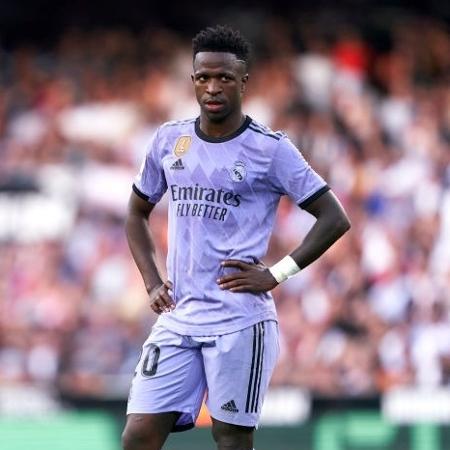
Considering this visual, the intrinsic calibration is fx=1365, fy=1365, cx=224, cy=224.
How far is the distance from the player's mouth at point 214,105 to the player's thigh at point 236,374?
37.7 inches

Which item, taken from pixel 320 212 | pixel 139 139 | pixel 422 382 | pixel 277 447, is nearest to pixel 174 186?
pixel 320 212

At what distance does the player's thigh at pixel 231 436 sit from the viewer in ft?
19.5

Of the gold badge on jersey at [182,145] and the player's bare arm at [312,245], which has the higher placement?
the gold badge on jersey at [182,145]

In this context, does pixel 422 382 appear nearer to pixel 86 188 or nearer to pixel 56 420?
pixel 56 420

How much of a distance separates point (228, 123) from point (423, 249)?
6.66 m

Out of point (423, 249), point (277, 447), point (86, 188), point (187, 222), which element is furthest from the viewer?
point (86, 188)

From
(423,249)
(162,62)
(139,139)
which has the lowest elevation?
(423,249)

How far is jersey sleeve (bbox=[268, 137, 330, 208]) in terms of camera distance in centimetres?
595

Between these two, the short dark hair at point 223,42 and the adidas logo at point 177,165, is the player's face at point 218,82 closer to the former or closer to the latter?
the short dark hair at point 223,42

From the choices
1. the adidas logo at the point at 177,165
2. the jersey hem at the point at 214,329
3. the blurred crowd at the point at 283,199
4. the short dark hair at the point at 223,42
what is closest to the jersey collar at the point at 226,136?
the adidas logo at the point at 177,165

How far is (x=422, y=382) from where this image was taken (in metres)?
11.4

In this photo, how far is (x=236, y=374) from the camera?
5.93 m

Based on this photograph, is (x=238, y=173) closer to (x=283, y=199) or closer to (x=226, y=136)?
(x=226, y=136)

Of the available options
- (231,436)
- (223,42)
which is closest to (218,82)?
(223,42)
